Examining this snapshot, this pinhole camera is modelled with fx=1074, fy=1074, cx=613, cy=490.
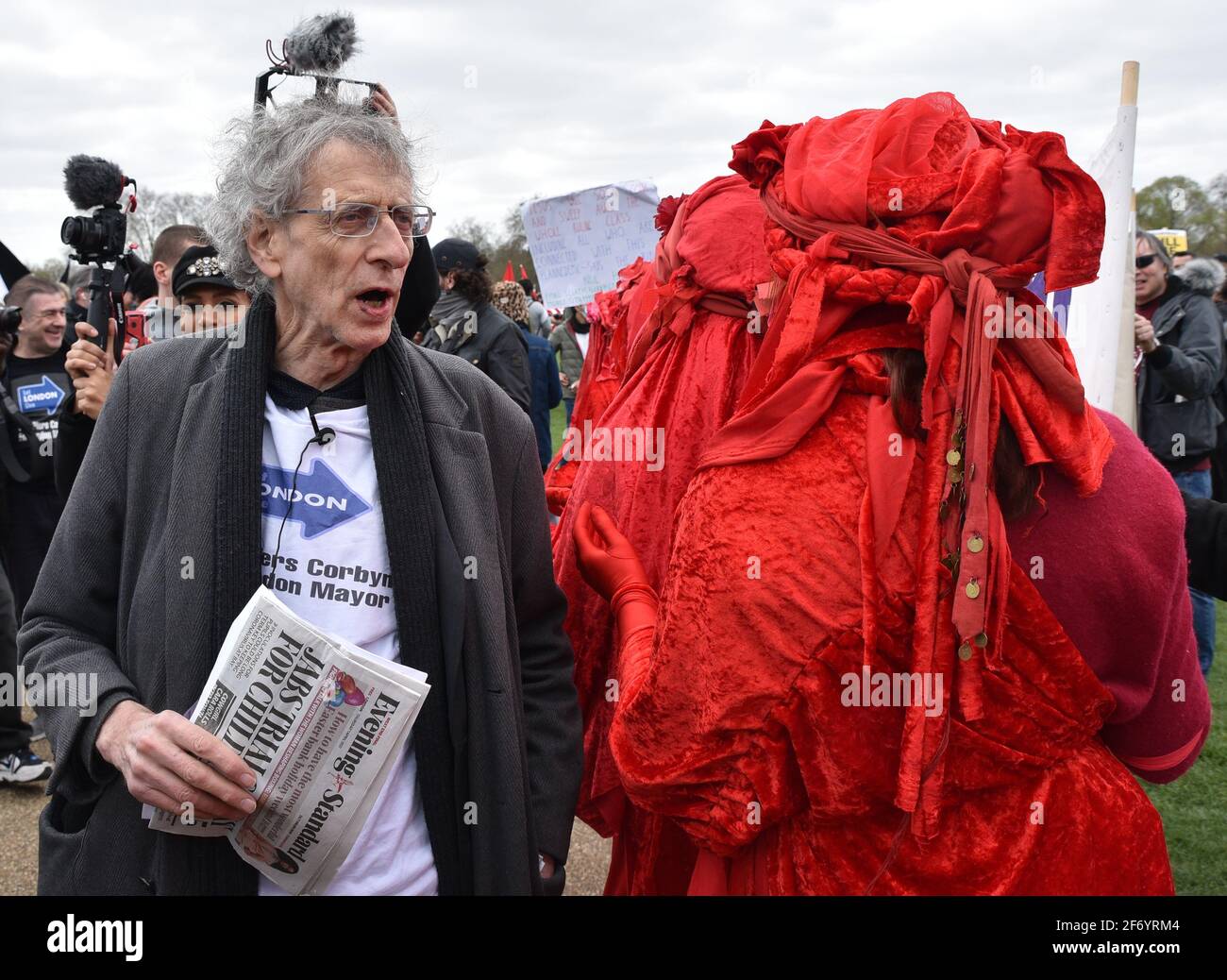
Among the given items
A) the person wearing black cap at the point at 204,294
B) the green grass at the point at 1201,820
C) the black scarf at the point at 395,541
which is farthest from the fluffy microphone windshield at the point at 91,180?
the green grass at the point at 1201,820

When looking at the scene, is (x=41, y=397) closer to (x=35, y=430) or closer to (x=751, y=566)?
(x=35, y=430)

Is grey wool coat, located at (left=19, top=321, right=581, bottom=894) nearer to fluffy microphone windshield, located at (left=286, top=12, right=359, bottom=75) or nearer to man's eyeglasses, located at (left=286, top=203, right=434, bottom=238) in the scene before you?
man's eyeglasses, located at (left=286, top=203, right=434, bottom=238)

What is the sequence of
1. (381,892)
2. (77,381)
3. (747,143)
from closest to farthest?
(381,892), (747,143), (77,381)

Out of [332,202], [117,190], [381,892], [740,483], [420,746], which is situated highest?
[117,190]

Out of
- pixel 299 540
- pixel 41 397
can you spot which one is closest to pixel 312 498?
pixel 299 540

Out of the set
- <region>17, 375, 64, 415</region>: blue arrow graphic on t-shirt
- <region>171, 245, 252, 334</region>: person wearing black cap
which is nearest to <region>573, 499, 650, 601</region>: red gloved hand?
<region>171, 245, 252, 334</region>: person wearing black cap

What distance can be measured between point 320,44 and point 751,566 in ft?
4.05

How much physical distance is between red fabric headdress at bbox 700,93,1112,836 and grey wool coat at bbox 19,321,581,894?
0.50m

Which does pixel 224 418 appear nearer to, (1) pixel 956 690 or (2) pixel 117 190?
(1) pixel 956 690

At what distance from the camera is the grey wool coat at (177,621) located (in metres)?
1.72

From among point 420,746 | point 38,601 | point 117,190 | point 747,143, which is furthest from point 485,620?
point 117,190

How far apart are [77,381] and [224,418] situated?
1.54m

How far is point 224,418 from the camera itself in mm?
1779

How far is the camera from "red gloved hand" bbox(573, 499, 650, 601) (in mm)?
2166
